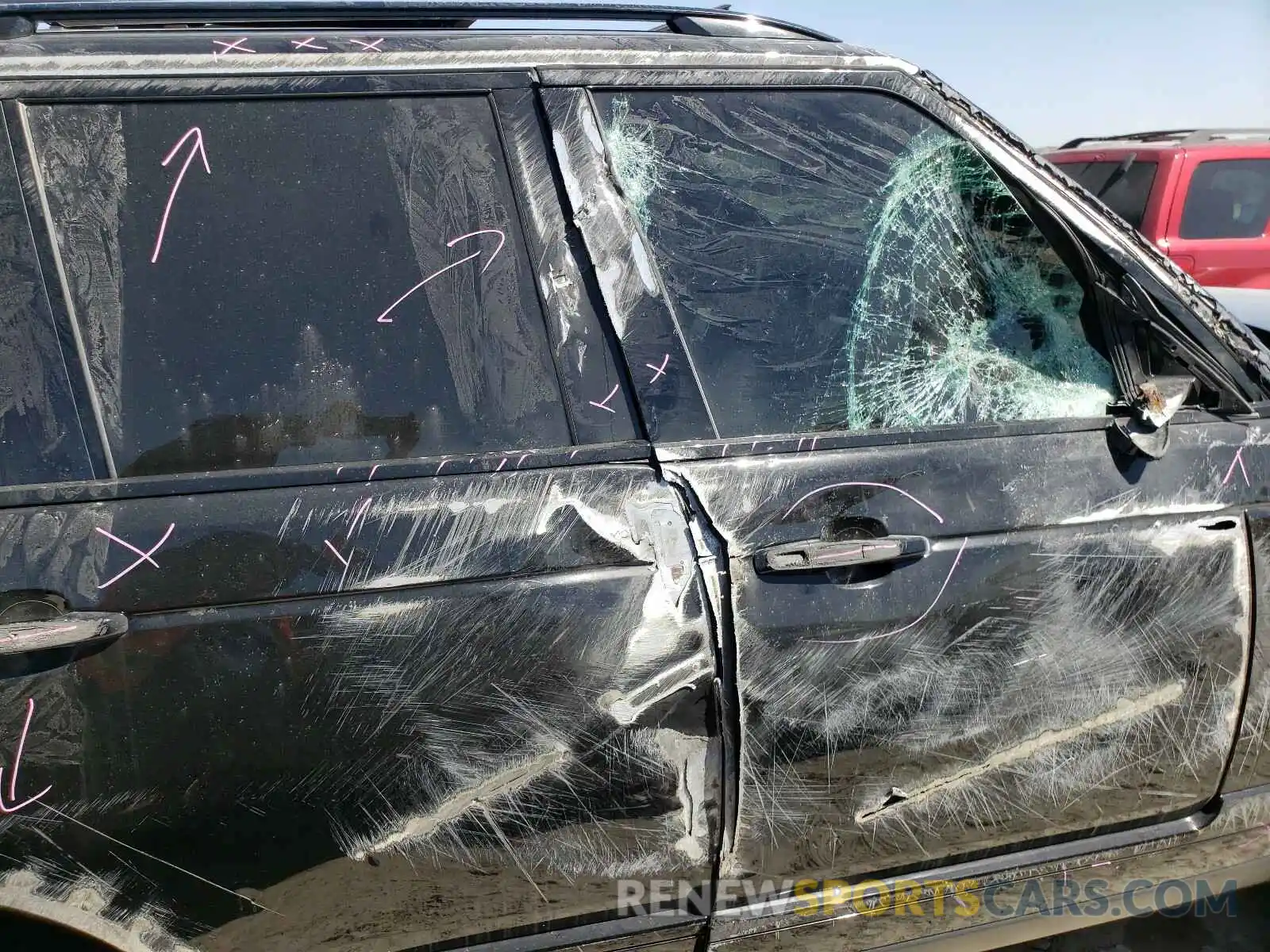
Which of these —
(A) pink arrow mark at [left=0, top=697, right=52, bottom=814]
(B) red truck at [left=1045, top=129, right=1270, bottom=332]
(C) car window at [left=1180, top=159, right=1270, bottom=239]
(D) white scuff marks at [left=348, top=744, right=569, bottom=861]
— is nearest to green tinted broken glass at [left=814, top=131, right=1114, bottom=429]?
(D) white scuff marks at [left=348, top=744, right=569, bottom=861]

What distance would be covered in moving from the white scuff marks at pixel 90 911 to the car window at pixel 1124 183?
25.0 ft

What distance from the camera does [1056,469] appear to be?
1.84 meters

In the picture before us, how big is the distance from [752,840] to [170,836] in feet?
2.88

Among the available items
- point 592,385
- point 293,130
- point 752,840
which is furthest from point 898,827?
point 293,130

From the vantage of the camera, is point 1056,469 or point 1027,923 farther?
point 1027,923

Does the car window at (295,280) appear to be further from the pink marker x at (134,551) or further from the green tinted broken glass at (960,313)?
the green tinted broken glass at (960,313)

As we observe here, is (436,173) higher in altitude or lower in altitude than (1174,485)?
higher

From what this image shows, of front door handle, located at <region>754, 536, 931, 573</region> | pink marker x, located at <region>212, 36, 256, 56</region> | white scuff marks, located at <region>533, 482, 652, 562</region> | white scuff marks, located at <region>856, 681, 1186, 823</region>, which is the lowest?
white scuff marks, located at <region>856, 681, 1186, 823</region>

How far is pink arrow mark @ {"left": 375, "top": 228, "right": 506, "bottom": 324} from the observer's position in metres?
1.62

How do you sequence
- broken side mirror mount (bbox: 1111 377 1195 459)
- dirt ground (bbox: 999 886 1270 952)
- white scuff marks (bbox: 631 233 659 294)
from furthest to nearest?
dirt ground (bbox: 999 886 1270 952) → broken side mirror mount (bbox: 1111 377 1195 459) → white scuff marks (bbox: 631 233 659 294)

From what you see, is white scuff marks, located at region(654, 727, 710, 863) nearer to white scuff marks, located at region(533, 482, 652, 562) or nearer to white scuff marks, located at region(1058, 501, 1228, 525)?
white scuff marks, located at region(533, 482, 652, 562)

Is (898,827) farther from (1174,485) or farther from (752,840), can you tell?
(1174,485)

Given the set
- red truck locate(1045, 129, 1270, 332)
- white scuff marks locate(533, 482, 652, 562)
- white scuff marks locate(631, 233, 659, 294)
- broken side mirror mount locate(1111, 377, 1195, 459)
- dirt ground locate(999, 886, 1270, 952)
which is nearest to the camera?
white scuff marks locate(533, 482, 652, 562)

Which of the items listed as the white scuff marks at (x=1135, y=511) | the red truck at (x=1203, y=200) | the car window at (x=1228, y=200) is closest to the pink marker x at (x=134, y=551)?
the white scuff marks at (x=1135, y=511)
